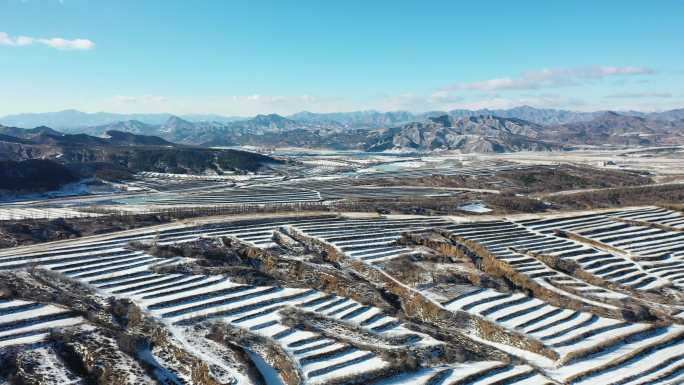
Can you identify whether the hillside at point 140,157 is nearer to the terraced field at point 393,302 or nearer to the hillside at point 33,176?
the hillside at point 33,176

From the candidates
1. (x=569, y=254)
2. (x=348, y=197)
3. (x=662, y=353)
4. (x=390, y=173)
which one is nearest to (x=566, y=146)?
(x=390, y=173)

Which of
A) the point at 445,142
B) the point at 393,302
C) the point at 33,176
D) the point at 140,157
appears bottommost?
the point at 393,302

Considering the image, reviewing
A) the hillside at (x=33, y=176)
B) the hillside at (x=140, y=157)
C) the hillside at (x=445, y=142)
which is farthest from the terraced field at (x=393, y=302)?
the hillside at (x=445, y=142)

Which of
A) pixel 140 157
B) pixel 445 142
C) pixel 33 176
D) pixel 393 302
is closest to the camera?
pixel 393 302

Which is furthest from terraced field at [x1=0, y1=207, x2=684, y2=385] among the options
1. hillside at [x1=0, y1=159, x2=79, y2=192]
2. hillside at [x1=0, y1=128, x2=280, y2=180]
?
hillside at [x1=0, y1=128, x2=280, y2=180]

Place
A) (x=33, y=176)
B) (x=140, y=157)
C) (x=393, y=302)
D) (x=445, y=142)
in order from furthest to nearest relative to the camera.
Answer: (x=445, y=142) → (x=140, y=157) → (x=33, y=176) → (x=393, y=302)

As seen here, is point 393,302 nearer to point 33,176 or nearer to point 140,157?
point 33,176

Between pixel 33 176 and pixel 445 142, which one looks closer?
pixel 33 176

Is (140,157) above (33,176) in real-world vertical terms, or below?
above

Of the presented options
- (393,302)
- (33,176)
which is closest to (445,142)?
(33,176)

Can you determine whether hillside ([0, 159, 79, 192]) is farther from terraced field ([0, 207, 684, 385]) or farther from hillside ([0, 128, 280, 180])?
terraced field ([0, 207, 684, 385])
